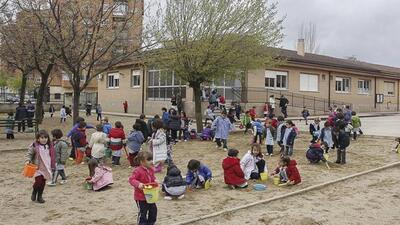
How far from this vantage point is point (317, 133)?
15.8m

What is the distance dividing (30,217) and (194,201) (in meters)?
3.01

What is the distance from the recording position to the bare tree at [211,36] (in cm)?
1900

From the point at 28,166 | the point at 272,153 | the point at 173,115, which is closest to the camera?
the point at 28,166

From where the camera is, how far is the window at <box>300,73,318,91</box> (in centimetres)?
3584

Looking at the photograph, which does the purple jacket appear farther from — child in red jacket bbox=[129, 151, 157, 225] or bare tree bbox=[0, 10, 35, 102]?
bare tree bbox=[0, 10, 35, 102]

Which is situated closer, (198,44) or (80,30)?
(80,30)

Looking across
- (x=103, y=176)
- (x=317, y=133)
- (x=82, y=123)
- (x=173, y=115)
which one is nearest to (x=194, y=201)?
(x=103, y=176)

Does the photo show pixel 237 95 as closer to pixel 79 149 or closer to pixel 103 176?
pixel 79 149

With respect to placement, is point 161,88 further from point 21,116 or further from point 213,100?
point 21,116

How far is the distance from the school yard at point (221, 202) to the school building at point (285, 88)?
1706cm

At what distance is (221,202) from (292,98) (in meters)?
26.5

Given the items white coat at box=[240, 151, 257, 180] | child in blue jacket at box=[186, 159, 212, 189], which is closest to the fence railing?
white coat at box=[240, 151, 257, 180]

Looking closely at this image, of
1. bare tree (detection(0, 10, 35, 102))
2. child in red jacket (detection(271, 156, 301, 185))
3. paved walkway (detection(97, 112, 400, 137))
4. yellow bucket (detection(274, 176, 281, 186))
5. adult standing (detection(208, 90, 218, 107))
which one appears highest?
bare tree (detection(0, 10, 35, 102))

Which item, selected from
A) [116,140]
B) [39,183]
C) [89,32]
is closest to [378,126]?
[89,32]
